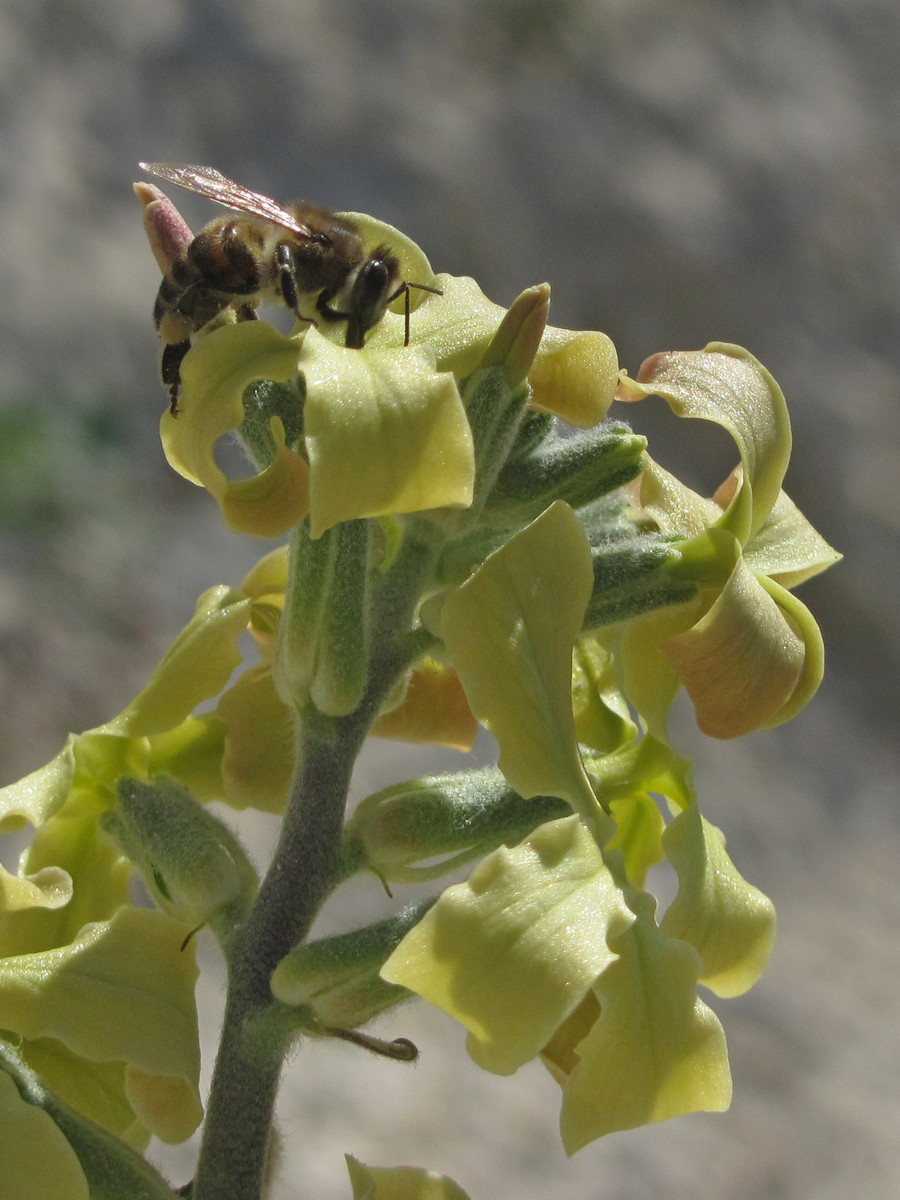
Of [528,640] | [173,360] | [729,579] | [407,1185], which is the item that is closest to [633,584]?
[729,579]

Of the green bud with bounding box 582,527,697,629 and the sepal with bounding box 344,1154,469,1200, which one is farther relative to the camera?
the sepal with bounding box 344,1154,469,1200

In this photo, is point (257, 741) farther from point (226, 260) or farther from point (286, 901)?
point (226, 260)

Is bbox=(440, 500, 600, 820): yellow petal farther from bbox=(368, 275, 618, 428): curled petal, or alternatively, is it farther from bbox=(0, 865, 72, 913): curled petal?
bbox=(0, 865, 72, 913): curled petal

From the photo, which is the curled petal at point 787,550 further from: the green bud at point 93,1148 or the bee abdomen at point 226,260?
the green bud at point 93,1148

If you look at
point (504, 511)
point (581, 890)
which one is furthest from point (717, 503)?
point (581, 890)

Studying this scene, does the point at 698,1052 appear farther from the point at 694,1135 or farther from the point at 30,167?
the point at 30,167

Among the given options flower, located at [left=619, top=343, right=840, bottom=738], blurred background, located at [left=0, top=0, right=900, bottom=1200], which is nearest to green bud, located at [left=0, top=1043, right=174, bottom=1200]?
flower, located at [left=619, top=343, right=840, bottom=738]
